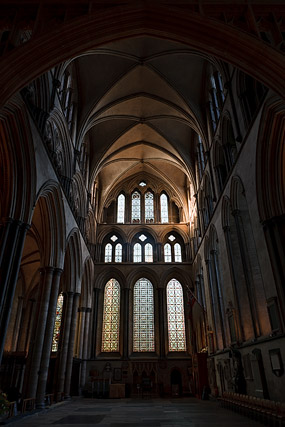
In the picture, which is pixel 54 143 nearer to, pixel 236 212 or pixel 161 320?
pixel 236 212

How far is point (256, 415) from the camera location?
706 cm

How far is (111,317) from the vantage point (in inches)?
790

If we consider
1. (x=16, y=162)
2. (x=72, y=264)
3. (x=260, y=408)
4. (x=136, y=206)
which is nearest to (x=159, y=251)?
(x=136, y=206)

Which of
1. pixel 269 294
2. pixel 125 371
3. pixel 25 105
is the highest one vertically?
pixel 25 105

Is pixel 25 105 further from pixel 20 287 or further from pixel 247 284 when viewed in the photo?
pixel 20 287

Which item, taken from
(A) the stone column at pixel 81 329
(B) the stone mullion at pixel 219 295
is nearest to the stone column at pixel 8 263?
(B) the stone mullion at pixel 219 295

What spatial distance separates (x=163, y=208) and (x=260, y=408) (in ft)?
58.3

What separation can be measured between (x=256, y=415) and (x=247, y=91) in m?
9.41

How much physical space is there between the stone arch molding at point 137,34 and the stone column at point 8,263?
3619 mm

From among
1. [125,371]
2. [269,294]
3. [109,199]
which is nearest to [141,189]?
[109,199]

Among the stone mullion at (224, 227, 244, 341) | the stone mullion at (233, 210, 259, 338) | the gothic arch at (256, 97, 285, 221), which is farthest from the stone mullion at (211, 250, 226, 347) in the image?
the gothic arch at (256, 97, 285, 221)

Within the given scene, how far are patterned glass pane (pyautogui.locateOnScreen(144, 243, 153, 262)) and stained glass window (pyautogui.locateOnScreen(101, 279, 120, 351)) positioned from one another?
2.82 metres

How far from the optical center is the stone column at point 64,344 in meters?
13.4

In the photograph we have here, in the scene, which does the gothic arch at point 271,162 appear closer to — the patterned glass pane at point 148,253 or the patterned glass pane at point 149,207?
the patterned glass pane at point 148,253
